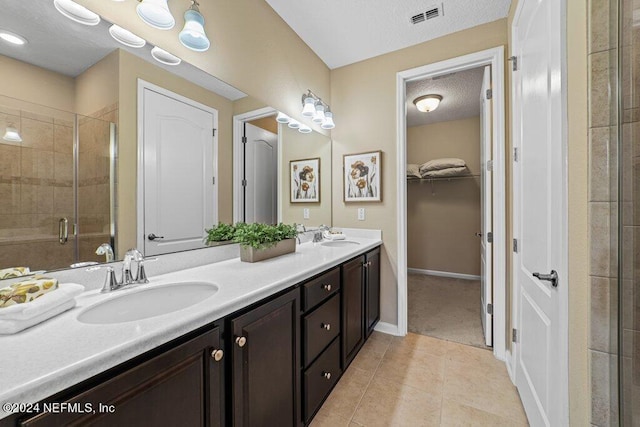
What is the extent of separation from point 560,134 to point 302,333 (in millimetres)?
1389

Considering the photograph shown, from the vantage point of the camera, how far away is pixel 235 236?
154 cm

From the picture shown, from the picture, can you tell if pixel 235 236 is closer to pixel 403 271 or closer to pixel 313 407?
pixel 313 407

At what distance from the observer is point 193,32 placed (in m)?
1.28

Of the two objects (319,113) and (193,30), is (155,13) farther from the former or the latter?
(319,113)

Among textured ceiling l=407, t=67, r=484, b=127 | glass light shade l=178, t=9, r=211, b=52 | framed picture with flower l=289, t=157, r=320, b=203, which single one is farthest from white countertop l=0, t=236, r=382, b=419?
textured ceiling l=407, t=67, r=484, b=127

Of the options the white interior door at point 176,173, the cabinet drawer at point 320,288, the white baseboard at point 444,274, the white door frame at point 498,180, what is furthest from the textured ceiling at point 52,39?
the white baseboard at point 444,274

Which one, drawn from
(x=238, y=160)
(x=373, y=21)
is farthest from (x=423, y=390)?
(x=373, y=21)

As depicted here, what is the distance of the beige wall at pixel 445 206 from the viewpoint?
4.10 metres

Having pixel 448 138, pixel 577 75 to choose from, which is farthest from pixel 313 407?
pixel 448 138

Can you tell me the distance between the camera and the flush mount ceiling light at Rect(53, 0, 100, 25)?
98 centimetres

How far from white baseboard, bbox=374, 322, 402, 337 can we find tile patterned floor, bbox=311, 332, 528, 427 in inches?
8.0

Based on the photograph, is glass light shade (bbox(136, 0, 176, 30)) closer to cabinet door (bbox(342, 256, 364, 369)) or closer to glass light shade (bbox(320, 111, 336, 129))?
glass light shade (bbox(320, 111, 336, 129))

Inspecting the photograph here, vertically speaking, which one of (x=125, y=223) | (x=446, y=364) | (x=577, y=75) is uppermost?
(x=577, y=75)

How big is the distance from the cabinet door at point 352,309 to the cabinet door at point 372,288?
0.14 metres
